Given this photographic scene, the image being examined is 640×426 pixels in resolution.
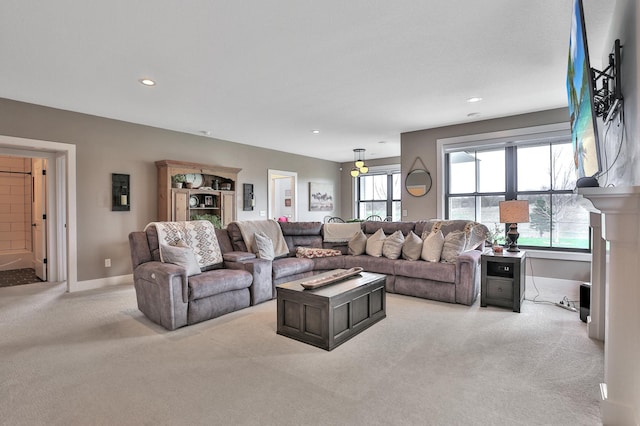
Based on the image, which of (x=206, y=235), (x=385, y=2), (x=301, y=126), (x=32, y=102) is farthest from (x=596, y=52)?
(x=32, y=102)

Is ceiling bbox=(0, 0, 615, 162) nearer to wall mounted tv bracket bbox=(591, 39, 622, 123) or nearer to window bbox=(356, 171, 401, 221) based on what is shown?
wall mounted tv bracket bbox=(591, 39, 622, 123)

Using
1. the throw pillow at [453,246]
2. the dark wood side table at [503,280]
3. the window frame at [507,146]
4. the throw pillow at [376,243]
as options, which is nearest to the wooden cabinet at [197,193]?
the throw pillow at [376,243]

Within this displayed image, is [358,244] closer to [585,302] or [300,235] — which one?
[300,235]

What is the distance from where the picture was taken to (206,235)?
401cm

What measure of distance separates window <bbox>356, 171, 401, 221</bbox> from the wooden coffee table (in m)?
6.04

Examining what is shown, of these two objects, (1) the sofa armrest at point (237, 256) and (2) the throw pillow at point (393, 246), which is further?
(2) the throw pillow at point (393, 246)

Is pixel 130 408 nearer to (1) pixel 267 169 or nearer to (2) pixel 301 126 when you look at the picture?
(2) pixel 301 126

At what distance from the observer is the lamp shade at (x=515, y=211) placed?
3.81m

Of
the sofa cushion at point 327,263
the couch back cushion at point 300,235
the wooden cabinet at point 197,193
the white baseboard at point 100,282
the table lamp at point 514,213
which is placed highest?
the wooden cabinet at point 197,193

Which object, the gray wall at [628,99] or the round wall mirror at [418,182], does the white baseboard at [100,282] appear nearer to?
the round wall mirror at [418,182]

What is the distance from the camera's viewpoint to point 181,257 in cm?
342

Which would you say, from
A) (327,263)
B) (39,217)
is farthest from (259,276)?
(39,217)

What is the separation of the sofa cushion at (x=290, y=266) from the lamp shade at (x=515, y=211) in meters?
2.60

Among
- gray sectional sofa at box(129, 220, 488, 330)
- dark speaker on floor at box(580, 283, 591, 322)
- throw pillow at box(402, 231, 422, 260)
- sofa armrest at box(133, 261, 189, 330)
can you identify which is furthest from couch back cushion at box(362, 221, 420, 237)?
sofa armrest at box(133, 261, 189, 330)
